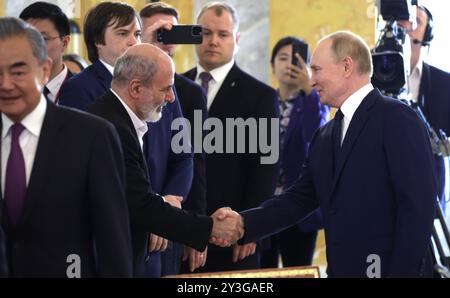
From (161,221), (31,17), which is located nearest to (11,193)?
(161,221)

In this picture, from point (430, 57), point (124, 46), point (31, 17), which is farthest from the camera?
point (430, 57)

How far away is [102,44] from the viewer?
466 centimetres

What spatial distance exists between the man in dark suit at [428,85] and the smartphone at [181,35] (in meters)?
1.25

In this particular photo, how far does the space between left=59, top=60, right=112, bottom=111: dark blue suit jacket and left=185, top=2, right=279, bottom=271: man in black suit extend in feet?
2.65

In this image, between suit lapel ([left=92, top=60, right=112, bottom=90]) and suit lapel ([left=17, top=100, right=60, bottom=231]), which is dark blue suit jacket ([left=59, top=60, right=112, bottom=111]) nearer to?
suit lapel ([left=92, top=60, right=112, bottom=90])

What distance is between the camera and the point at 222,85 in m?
5.34

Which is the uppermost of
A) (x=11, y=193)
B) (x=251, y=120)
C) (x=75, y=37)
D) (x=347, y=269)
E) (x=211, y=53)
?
(x=75, y=37)

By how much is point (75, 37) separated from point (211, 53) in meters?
2.87

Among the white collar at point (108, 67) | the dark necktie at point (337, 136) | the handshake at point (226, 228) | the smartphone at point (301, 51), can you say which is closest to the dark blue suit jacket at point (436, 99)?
the smartphone at point (301, 51)

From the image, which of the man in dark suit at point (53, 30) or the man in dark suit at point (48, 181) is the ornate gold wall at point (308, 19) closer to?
the man in dark suit at point (53, 30)

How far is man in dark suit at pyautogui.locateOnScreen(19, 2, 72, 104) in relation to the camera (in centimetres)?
497

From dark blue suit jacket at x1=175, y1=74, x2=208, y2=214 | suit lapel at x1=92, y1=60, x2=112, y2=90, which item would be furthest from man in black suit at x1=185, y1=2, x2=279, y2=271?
suit lapel at x1=92, y1=60, x2=112, y2=90

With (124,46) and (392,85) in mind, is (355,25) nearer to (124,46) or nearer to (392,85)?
(392,85)

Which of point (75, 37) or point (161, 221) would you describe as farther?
point (75, 37)
